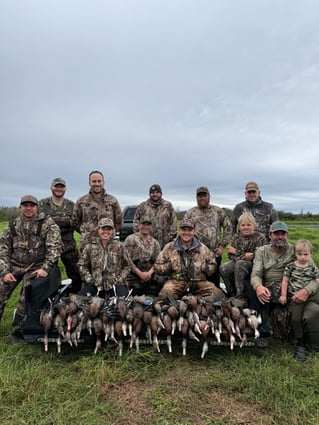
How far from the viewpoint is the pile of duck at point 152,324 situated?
4.33m

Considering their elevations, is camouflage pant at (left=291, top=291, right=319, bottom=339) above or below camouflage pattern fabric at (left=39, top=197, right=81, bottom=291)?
below

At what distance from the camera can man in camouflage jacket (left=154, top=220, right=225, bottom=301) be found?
5676 millimetres

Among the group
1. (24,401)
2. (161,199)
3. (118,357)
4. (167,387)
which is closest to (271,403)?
(167,387)

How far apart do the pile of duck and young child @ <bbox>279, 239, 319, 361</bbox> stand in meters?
0.61

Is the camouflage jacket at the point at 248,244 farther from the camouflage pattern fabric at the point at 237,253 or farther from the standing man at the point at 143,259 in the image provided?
the standing man at the point at 143,259

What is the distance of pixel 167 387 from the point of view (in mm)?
3789

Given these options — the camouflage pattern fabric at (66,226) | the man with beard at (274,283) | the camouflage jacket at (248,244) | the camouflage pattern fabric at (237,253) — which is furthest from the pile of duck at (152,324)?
the camouflage pattern fabric at (66,226)

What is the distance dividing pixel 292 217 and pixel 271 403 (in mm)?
61371

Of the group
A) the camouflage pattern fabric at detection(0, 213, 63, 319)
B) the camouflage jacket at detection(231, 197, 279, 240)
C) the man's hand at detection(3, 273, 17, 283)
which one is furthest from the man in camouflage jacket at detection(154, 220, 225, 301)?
the man's hand at detection(3, 273, 17, 283)

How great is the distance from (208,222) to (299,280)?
2.41m

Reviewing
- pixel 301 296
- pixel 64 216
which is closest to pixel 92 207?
pixel 64 216

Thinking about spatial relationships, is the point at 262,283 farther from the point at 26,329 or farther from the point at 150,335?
the point at 26,329

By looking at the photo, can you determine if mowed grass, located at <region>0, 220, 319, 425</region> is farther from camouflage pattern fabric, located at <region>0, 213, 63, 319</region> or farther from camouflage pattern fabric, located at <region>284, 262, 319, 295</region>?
camouflage pattern fabric, located at <region>0, 213, 63, 319</region>

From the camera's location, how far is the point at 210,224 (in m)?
6.84
